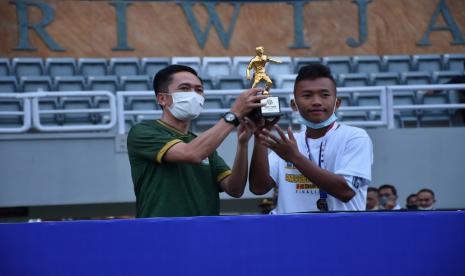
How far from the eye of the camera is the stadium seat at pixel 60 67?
1179cm

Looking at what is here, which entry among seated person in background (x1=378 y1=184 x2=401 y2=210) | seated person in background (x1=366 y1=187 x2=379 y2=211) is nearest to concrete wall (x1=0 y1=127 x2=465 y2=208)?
seated person in background (x1=378 y1=184 x2=401 y2=210)

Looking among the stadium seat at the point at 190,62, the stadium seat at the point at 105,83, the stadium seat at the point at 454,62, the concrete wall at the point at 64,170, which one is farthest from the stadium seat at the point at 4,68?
the stadium seat at the point at 454,62

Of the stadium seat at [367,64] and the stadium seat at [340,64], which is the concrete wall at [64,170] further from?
the stadium seat at [367,64]

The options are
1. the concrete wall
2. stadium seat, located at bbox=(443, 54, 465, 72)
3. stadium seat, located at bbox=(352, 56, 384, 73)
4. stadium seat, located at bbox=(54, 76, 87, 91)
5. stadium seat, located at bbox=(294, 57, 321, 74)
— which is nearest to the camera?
the concrete wall

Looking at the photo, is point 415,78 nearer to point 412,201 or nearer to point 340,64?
point 340,64

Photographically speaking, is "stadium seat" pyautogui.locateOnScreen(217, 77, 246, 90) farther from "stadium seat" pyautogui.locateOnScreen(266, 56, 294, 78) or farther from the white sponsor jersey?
the white sponsor jersey

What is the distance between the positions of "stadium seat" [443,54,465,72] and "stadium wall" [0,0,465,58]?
1144 millimetres

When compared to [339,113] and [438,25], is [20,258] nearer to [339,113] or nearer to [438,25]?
[339,113]

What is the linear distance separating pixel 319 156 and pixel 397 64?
8.73 meters

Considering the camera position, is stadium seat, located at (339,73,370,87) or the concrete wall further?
stadium seat, located at (339,73,370,87)

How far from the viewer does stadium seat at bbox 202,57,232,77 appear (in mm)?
11925

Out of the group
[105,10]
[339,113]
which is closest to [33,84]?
[105,10]

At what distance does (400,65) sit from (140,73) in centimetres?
358

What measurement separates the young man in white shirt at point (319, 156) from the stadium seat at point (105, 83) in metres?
7.03
